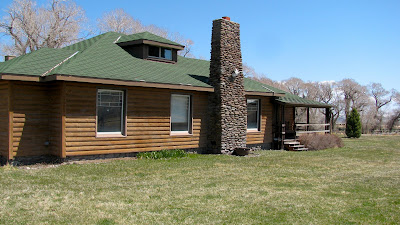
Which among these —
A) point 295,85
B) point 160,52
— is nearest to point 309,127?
point 160,52

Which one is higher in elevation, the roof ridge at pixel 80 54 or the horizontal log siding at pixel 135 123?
the roof ridge at pixel 80 54

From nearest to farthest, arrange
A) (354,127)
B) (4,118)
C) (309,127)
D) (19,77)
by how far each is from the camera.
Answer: (19,77)
(4,118)
(309,127)
(354,127)

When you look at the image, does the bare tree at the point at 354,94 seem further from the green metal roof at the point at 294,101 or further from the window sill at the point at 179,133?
the window sill at the point at 179,133

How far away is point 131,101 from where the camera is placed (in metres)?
13.6

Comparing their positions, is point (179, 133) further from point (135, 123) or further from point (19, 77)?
point (19, 77)

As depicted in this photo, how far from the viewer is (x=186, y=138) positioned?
15.5 m

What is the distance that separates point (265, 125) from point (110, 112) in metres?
8.63

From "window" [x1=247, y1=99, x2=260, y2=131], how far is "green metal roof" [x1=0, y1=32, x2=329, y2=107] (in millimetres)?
683

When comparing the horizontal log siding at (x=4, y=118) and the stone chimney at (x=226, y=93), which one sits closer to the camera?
the horizontal log siding at (x=4, y=118)

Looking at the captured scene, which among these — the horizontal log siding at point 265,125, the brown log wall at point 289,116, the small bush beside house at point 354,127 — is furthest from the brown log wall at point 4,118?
the small bush beside house at point 354,127

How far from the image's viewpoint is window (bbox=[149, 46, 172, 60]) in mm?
16852

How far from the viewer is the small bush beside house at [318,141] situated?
64.8 ft

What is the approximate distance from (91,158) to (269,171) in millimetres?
5742

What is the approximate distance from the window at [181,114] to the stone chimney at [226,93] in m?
1.10
